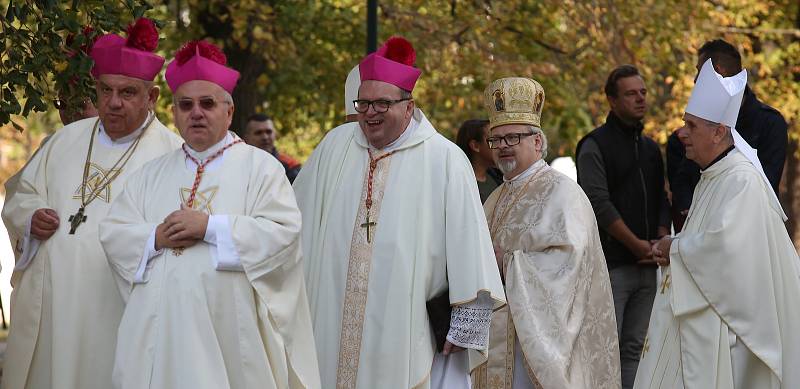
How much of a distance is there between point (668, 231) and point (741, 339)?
2.32m

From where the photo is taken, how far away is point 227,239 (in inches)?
259

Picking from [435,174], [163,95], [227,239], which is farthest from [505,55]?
[227,239]

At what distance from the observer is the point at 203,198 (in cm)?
679

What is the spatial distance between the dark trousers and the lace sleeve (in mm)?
2654

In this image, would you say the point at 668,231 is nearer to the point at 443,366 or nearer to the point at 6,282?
the point at 443,366

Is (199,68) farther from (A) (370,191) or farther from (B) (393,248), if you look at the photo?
(B) (393,248)

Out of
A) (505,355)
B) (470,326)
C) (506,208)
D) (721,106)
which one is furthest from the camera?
(506,208)

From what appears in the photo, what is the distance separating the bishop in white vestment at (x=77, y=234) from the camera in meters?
7.48

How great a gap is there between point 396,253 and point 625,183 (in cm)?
295

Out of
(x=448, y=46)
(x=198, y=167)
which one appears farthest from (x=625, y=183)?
(x=448, y=46)

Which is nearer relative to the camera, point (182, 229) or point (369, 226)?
point (182, 229)

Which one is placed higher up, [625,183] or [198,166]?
[198,166]

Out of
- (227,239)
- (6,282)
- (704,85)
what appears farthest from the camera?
(6,282)

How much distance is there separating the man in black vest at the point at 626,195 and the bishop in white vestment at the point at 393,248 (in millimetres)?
2441
